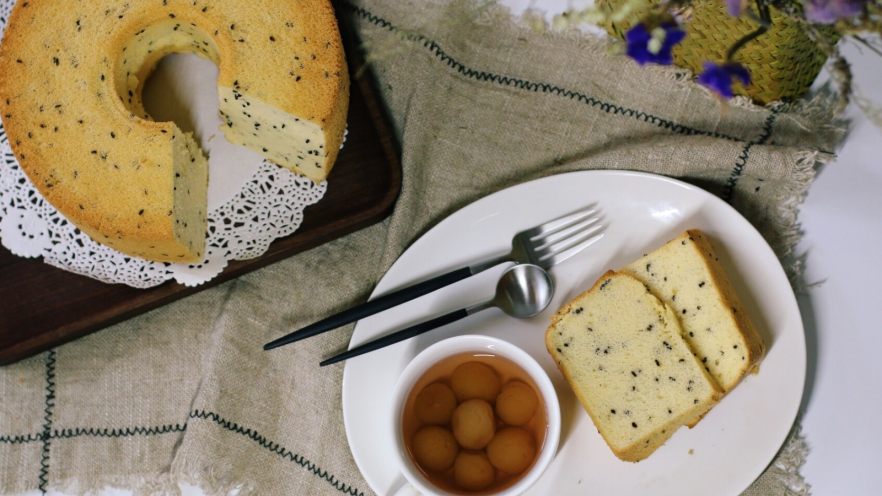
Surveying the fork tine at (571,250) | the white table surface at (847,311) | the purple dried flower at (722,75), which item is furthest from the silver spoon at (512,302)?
the purple dried flower at (722,75)

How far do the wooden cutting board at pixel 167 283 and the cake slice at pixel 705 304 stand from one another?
1.67 ft

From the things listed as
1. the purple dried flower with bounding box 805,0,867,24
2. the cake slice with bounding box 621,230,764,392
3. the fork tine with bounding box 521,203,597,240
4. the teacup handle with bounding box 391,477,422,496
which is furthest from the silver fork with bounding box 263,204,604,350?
the purple dried flower with bounding box 805,0,867,24

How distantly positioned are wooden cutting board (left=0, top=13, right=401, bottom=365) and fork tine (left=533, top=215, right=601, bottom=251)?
292 mm

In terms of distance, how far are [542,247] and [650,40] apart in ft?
1.95

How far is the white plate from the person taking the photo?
149 cm

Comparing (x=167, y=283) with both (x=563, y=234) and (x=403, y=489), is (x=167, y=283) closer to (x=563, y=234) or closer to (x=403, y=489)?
(x=403, y=489)

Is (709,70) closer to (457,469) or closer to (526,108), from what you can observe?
(526,108)

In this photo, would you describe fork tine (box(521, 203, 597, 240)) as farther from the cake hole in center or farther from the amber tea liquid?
the cake hole in center

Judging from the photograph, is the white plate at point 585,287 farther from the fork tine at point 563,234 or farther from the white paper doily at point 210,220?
the white paper doily at point 210,220

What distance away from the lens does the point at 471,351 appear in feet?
5.00

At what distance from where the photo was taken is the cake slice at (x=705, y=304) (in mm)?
1446

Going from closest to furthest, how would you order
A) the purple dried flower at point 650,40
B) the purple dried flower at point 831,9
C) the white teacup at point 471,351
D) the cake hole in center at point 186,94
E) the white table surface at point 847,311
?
1. the purple dried flower at point 831,9
2. the purple dried flower at point 650,40
3. the white teacup at point 471,351
4. the white table surface at point 847,311
5. the cake hole in center at point 186,94

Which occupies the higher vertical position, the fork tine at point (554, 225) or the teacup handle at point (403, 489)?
the fork tine at point (554, 225)

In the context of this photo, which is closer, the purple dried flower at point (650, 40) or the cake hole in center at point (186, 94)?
the purple dried flower at point (650, 40)
